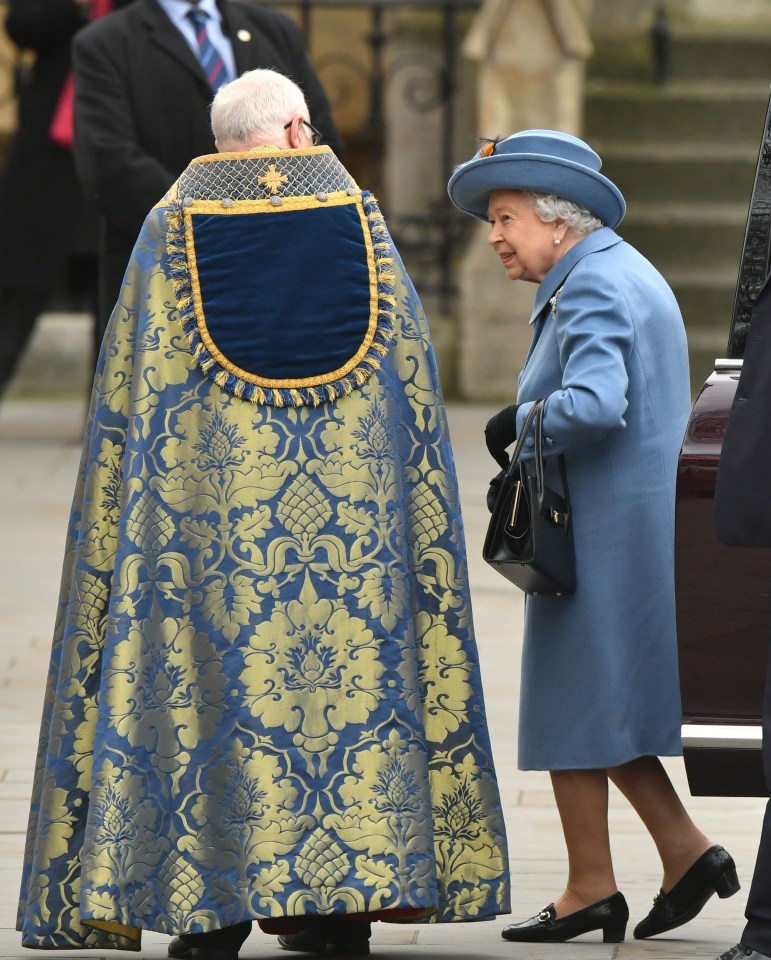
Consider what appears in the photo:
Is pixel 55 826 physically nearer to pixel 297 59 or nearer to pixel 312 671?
pixel 312 671

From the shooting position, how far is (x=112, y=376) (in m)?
4.02

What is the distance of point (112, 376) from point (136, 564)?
35cm

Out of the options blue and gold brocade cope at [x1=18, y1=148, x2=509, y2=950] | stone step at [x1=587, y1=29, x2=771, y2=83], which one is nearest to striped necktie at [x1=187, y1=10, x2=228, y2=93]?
blue and gold brocade cope at [x1=18, y1=148, x2=509, y2=950]

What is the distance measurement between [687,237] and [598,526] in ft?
27.5

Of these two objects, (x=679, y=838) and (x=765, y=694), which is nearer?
(x=765, y=694)

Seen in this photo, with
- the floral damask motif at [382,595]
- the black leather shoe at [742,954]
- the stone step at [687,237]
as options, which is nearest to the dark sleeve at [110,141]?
the floral damask motif at [382,595]

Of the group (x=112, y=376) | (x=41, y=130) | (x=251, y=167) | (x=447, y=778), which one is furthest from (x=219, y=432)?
(x=41, y=130)

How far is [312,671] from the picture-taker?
395cm

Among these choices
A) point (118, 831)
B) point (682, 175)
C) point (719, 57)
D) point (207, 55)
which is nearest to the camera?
point (118, 831)

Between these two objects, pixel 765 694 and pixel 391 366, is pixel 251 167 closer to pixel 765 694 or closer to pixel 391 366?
pixel 391 366

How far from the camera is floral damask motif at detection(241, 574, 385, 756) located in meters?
3.93

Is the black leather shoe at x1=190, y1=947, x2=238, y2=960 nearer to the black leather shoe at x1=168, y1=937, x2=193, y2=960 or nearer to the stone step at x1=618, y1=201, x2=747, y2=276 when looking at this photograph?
the black leather shoe at x1=168, y1=937, x2=193, y2=960

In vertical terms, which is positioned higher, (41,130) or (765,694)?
(41,130)

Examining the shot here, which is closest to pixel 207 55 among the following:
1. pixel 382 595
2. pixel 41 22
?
pixel 41 22
